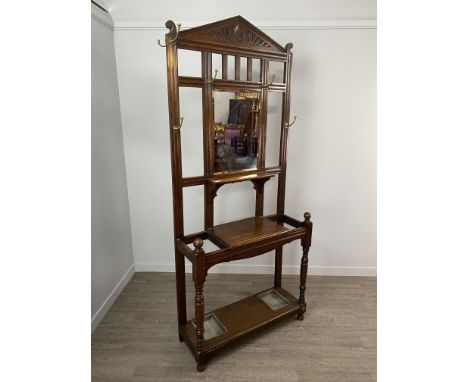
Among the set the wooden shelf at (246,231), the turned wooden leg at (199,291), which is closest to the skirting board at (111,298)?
the turned wooden leg at (199,291)

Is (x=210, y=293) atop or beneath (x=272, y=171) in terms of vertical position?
beneath

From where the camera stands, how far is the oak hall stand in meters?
1.43

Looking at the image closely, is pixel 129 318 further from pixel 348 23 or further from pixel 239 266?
pixel 348 23

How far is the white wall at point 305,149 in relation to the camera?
2049 mm

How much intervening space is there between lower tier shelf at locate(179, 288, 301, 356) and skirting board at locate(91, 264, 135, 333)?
565 millimetres

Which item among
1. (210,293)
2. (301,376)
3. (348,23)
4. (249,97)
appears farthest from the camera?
(210,293)

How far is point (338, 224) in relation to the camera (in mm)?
2373

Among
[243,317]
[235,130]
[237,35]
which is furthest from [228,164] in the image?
[243,317]

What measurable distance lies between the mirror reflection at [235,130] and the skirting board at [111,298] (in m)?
1.21

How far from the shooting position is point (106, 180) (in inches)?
77.8

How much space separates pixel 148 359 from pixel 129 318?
0.40 meters

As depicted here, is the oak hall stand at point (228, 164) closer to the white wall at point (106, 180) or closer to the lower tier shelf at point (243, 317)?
the lower tier shelf at point (243, 317)

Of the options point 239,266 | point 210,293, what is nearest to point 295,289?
point 239,266
